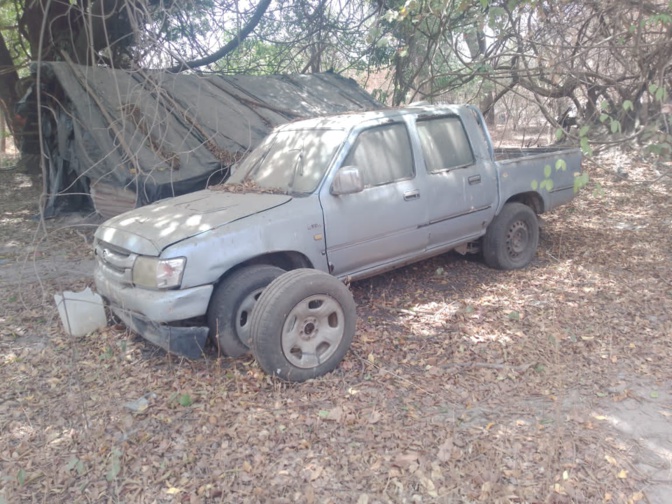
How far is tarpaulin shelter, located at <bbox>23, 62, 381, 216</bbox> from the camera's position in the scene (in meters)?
7.88

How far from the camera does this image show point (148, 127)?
7.93 metres

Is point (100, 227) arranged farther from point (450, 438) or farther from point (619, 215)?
point (619, 215)

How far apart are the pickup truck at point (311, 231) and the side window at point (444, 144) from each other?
0.01m

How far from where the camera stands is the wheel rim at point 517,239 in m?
6.36

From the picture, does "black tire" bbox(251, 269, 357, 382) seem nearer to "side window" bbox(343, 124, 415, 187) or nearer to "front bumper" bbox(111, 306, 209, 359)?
"front bumper" bbox(111, 306, 209, 359)

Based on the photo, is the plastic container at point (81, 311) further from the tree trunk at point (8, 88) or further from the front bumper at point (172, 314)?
the tree trunk at point (8, 88)

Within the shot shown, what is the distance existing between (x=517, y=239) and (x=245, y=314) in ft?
11.7

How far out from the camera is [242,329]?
14.1ft

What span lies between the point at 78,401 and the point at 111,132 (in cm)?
533

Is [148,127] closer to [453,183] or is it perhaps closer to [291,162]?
[291,162]

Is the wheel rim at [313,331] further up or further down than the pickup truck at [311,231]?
further down

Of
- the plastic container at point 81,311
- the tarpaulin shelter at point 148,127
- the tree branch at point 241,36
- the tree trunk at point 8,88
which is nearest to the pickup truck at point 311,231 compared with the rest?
the plastic container at point 81,311

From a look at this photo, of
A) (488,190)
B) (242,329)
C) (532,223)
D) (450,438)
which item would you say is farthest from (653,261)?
(242,329)

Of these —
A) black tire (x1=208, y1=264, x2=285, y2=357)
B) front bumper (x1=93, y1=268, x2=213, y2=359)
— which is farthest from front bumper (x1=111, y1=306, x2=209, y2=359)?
black tire (x1=208, y1=264, x2=285, y2=357)
